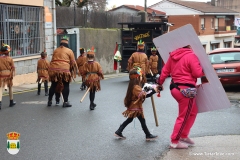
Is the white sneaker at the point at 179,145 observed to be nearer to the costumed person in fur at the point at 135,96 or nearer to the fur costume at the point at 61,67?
the costumed person in fur at the point at 135,96

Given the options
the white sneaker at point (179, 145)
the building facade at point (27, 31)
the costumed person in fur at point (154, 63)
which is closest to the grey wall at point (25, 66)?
the building facade at point (27, 31)

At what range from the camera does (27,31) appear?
1647 centimetres

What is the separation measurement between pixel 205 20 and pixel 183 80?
42.4 m

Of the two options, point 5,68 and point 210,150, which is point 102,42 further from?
point 210,150

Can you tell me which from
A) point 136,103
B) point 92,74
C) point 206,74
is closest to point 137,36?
point 92,74

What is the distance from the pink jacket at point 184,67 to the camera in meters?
6.15

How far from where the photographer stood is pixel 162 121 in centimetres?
856

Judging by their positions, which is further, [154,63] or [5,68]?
[154,63]

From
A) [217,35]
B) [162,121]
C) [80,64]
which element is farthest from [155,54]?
[217,35]

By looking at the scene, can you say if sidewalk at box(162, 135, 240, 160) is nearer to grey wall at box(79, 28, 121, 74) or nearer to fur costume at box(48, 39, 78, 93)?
fur costume at box(48, 39, 78, 93)

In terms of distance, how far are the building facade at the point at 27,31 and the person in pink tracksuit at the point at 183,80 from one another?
982cm

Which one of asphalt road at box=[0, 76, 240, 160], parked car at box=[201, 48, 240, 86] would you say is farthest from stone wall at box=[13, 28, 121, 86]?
parked car at box=[201, 48, 240, 86]

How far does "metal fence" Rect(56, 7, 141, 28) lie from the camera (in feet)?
72.3

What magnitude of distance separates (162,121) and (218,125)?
1179 millimetres
